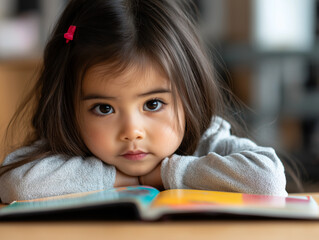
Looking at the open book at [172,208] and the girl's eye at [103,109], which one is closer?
the open book at [172,208]

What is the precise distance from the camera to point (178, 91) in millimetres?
856

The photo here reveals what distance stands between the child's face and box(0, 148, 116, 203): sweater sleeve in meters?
0.03

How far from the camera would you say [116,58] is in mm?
817

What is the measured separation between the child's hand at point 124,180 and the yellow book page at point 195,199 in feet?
0.72

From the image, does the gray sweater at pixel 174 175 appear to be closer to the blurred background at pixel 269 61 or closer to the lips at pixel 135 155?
the lips at pixel 135 155

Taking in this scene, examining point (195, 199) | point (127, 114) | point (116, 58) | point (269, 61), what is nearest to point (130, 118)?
point (127, 114)

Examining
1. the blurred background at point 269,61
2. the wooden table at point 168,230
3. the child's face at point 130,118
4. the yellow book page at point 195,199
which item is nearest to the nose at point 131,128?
the child's face at point 130,118

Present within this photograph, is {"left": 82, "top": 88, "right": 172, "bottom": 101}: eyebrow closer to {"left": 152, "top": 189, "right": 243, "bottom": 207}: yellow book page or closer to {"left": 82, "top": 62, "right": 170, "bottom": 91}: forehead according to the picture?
{"left": 82, "top": 62, "right": 170, "bottom": 91}: forehead

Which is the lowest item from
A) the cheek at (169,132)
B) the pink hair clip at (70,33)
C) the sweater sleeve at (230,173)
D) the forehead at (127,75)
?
the sweater sleeve at (230,173)

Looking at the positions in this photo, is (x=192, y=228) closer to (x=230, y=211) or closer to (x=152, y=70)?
(x=230, y=211)

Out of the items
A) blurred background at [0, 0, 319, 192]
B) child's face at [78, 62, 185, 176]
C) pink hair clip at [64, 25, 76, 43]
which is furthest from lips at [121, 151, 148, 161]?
blurred background at [0, 0, 319, 192]

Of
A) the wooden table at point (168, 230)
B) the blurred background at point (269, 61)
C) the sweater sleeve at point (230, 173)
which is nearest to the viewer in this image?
the wooden table at point (168, 230)

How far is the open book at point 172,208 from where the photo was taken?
0.54 meters

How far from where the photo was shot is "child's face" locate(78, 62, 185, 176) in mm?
809
